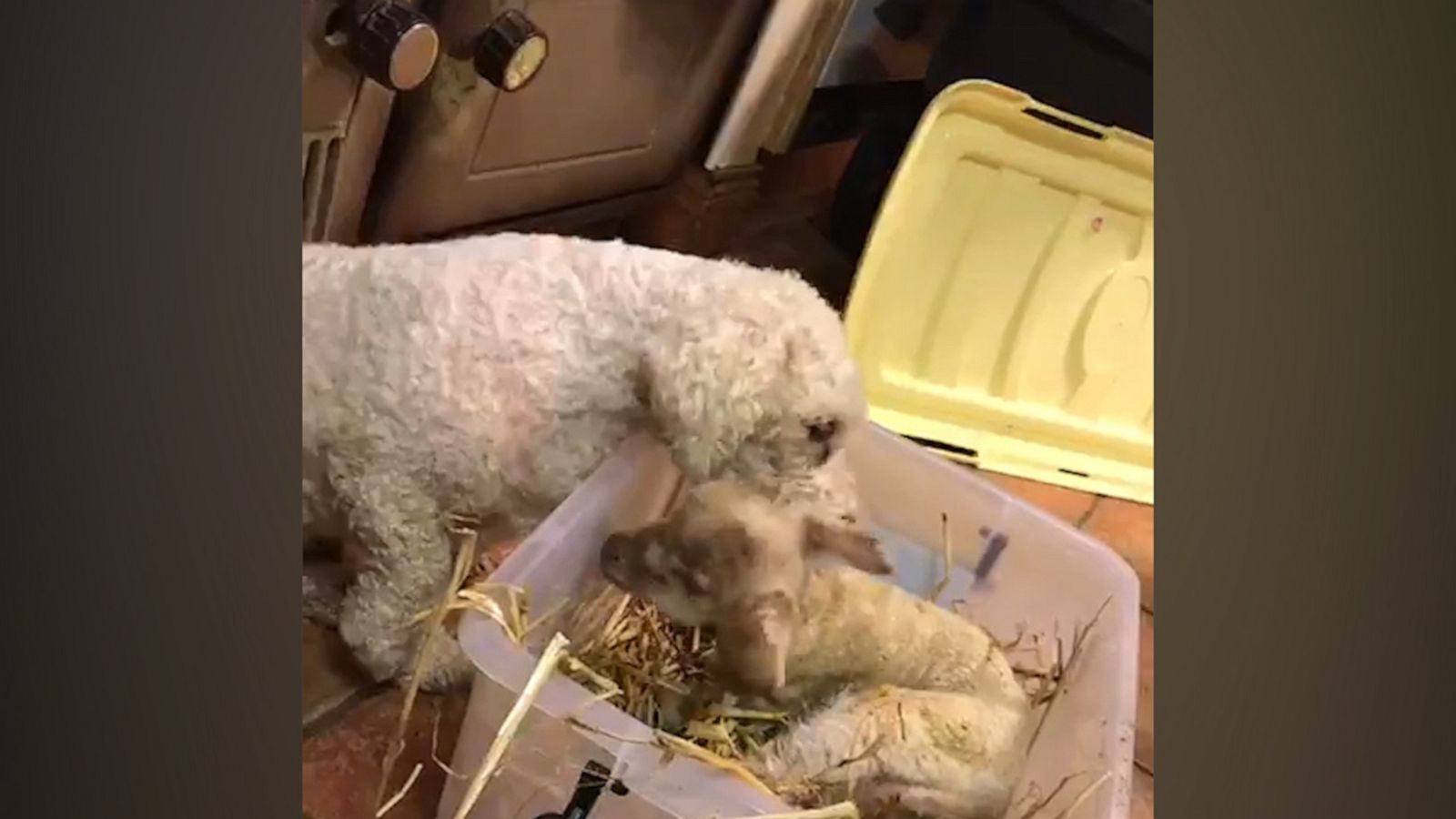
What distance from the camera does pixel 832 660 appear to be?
2.53 feet

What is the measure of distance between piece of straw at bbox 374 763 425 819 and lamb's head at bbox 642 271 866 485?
7.9 inches

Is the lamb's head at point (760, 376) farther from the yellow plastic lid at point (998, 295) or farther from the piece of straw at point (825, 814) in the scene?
the piece of straw at point (825, 814)

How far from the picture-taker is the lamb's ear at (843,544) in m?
0.75

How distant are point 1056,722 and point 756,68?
38 cm

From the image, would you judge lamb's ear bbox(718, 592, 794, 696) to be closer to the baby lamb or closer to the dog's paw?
the baby lamb

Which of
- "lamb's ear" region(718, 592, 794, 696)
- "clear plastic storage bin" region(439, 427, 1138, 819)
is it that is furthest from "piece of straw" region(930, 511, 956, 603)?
"lamb's ear" region(718, 592, 794, 696)

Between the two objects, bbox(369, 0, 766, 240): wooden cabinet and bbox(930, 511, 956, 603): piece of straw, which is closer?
bbox(369, 0, 766, 240): wooden cabinet

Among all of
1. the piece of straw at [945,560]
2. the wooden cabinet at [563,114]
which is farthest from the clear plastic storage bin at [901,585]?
the wooden cabinet at [563,114]

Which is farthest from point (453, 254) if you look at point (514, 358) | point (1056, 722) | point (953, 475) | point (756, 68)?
point (1056, 722)

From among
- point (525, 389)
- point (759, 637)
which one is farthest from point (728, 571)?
point (525, 389)

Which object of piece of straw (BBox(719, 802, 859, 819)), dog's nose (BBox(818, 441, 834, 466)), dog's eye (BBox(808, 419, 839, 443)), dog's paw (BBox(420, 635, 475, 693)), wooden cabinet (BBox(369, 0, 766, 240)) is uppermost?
wooden cabinet (BBox(369, 0, 766, 240))

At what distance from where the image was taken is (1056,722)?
784 millimetres

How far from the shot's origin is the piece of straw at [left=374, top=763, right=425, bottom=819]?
2.23 feet
